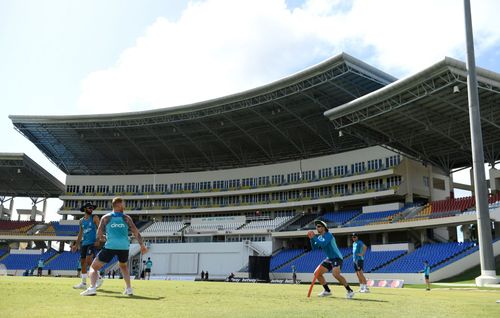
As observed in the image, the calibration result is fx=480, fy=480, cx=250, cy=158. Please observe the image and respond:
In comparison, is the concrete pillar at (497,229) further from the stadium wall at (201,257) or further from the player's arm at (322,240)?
the player's arm at (322,240)

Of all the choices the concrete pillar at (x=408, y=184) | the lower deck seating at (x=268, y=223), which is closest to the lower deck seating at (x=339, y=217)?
the lower deck seating at (x=268, y=223)

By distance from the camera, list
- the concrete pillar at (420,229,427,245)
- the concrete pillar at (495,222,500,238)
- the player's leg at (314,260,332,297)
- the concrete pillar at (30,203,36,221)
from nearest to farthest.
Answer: the player's leg at (314,260,332,297)
the concrete pillar at (495,222,500,238)
the concrete pillar at (420,229,427,245)
the concrete pillar at (30,203,36,221)

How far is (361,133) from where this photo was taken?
1823 inches

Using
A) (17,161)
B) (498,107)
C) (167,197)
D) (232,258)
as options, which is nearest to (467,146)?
(498,107)

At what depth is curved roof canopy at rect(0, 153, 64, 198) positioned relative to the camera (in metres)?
67.1

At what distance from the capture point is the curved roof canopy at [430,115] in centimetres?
3388

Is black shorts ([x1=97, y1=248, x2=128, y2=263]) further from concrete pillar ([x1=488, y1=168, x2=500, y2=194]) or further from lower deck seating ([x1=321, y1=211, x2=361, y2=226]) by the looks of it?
concrete pillar ([x1=488, y1=168, x2=500, y2=194])

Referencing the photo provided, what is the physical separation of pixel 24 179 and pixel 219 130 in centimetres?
3515

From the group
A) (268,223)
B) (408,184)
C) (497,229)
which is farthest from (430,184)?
(268,223)

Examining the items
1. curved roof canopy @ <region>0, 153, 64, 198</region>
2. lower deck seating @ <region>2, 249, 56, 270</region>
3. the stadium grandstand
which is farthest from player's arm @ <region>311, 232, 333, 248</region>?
curved roof canopy @ <region>0, 153, 64, 198</region>

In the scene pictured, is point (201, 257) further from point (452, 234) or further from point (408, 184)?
point (452, 234)

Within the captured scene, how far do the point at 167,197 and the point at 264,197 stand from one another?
1516 centimetres

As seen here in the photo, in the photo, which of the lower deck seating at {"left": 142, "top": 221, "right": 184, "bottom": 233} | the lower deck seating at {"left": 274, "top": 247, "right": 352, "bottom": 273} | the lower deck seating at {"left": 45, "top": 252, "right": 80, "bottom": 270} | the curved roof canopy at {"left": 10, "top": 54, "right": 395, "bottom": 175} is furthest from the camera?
the lower deck seating at {"left": 142, "top": 221, "right": 184, "bottom": 233}

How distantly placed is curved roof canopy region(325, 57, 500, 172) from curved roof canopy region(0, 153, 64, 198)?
45.8 meters
